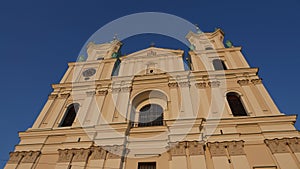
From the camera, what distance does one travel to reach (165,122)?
13.7m

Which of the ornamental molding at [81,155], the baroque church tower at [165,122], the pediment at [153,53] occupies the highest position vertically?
the pediment at [153,53]

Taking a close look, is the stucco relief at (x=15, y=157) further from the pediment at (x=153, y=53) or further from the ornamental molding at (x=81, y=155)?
the pediment at (x=153, y=53)

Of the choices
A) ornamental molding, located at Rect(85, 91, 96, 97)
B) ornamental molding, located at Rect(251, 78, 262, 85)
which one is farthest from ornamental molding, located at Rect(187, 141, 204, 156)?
ornamental molding, located at Rect(85, 91, 96, 97)

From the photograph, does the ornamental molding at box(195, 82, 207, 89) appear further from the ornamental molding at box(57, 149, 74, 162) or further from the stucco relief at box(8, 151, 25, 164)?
the stucco relief at box(8, 151, 25, 164)

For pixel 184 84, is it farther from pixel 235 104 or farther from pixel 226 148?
pixel 226 148

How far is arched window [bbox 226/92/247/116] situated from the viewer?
1473 cm

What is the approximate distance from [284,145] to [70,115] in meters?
13.7

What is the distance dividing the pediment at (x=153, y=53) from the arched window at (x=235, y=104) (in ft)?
23.1

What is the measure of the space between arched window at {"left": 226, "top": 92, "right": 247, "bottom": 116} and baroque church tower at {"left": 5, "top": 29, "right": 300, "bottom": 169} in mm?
65

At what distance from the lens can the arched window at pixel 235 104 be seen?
14.7 m

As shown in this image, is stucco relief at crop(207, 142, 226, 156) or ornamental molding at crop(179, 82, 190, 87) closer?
stucco relief at crop(207, 142, 226, 156)

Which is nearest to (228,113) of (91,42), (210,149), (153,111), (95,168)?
(210,149)

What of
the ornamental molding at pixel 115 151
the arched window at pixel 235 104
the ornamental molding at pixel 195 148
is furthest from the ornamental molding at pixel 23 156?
the arched window at pixel 235 104

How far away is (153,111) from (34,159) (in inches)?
316
